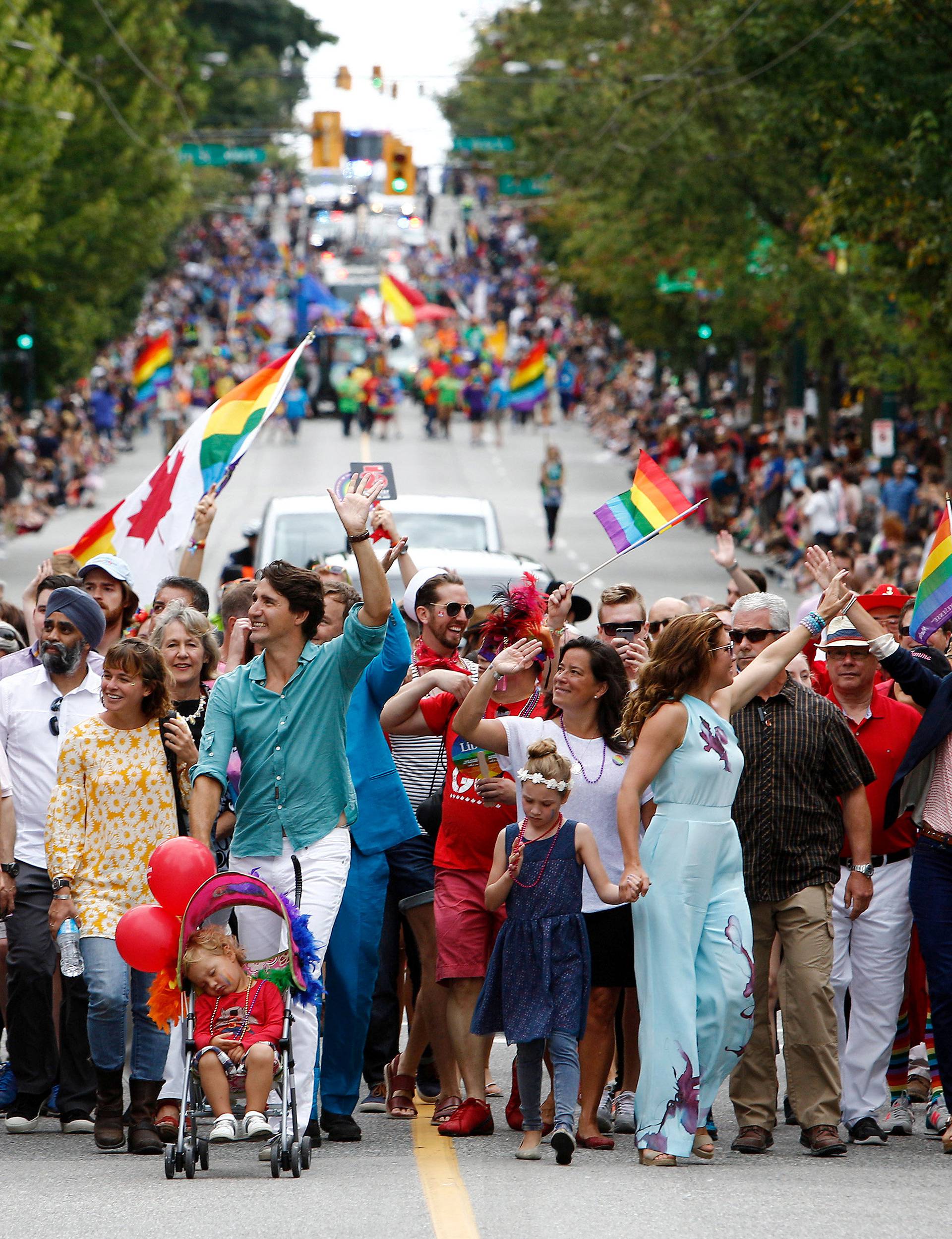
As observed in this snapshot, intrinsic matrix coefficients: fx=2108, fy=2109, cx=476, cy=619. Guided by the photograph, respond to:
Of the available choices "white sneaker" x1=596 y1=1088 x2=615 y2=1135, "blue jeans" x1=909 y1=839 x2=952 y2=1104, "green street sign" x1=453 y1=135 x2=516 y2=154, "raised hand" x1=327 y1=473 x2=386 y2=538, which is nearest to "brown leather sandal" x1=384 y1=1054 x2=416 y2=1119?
"white sneaker" x1=596 y1=1088 x2=615 y2=1135

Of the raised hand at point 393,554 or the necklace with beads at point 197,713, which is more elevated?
the raised hand at point 393,554

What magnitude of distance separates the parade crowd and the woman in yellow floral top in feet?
0.04

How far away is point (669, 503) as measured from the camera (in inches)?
414

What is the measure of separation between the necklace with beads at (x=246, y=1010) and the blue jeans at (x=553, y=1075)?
971 millimetres

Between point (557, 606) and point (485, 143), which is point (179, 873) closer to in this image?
point (557, 606)

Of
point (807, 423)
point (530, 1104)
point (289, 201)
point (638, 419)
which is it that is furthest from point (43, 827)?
point (289, 201)

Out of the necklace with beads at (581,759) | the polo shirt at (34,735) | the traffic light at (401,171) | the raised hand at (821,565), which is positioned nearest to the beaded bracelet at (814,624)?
the raised hand at (821,565)

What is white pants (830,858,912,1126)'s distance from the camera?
8.01 meters

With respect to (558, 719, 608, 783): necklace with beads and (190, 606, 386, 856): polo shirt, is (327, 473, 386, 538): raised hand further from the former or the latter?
(558, 719, 608, 783): necklace with beads

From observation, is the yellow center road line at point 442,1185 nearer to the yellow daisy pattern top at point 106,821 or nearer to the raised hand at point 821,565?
the yellow daisy pattern top at point 106,821

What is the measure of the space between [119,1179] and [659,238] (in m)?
29.9

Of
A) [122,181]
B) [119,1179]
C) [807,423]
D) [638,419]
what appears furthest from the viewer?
[638,419]

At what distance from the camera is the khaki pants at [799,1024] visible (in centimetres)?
766

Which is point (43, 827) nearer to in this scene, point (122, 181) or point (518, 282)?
point (122, 181)
